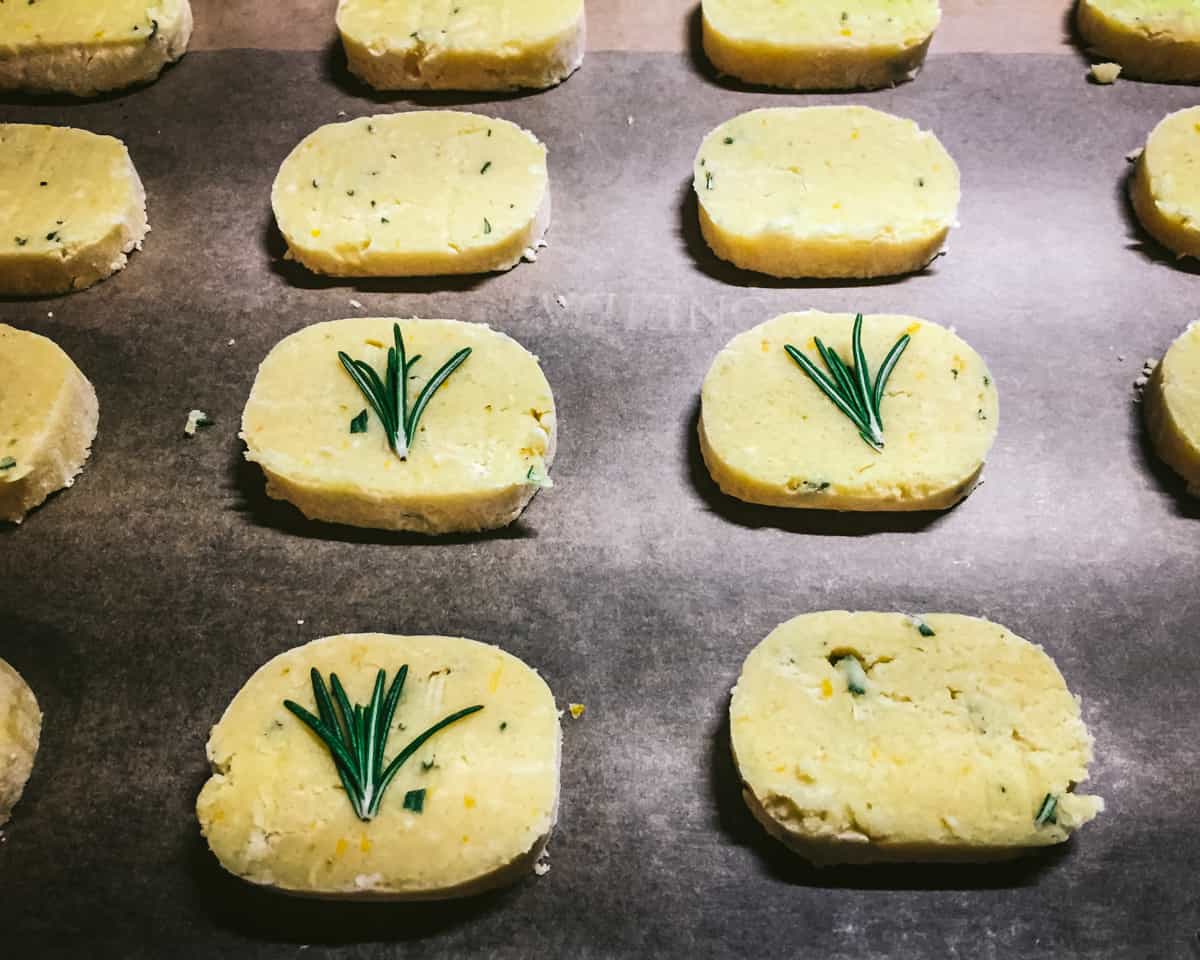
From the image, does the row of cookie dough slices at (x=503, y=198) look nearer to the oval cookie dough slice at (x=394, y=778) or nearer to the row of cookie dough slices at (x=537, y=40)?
the row of cookie dough slices at (x=537, y=40)

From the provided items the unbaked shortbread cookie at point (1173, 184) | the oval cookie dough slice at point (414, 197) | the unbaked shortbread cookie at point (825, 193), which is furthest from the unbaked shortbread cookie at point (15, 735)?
the unbaked shortbread cookie at point (1173, 184)

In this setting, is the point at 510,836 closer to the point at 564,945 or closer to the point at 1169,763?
the point at 564,945

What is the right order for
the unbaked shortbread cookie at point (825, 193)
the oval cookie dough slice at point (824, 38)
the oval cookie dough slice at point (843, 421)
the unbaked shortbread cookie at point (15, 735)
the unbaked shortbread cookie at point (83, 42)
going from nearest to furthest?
the unbaked shortbread cookie at point (15, 735), the oval cookie dough slice at point (843, 421), the unbaked shortbread cookie at point (825, 193), the oval cookie dough slice at point (824, 38), the unbaked shortbread cookie at point (83, 42)

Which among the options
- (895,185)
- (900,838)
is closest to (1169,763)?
(900,838)

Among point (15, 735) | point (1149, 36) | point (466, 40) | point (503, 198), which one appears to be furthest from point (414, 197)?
point (1149, 36)

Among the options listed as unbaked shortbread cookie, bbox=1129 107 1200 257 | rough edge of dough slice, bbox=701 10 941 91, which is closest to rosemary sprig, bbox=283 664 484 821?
rough edge of dough slice, bbox=701 10 941 91

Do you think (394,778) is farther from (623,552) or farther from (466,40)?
(466,40)
